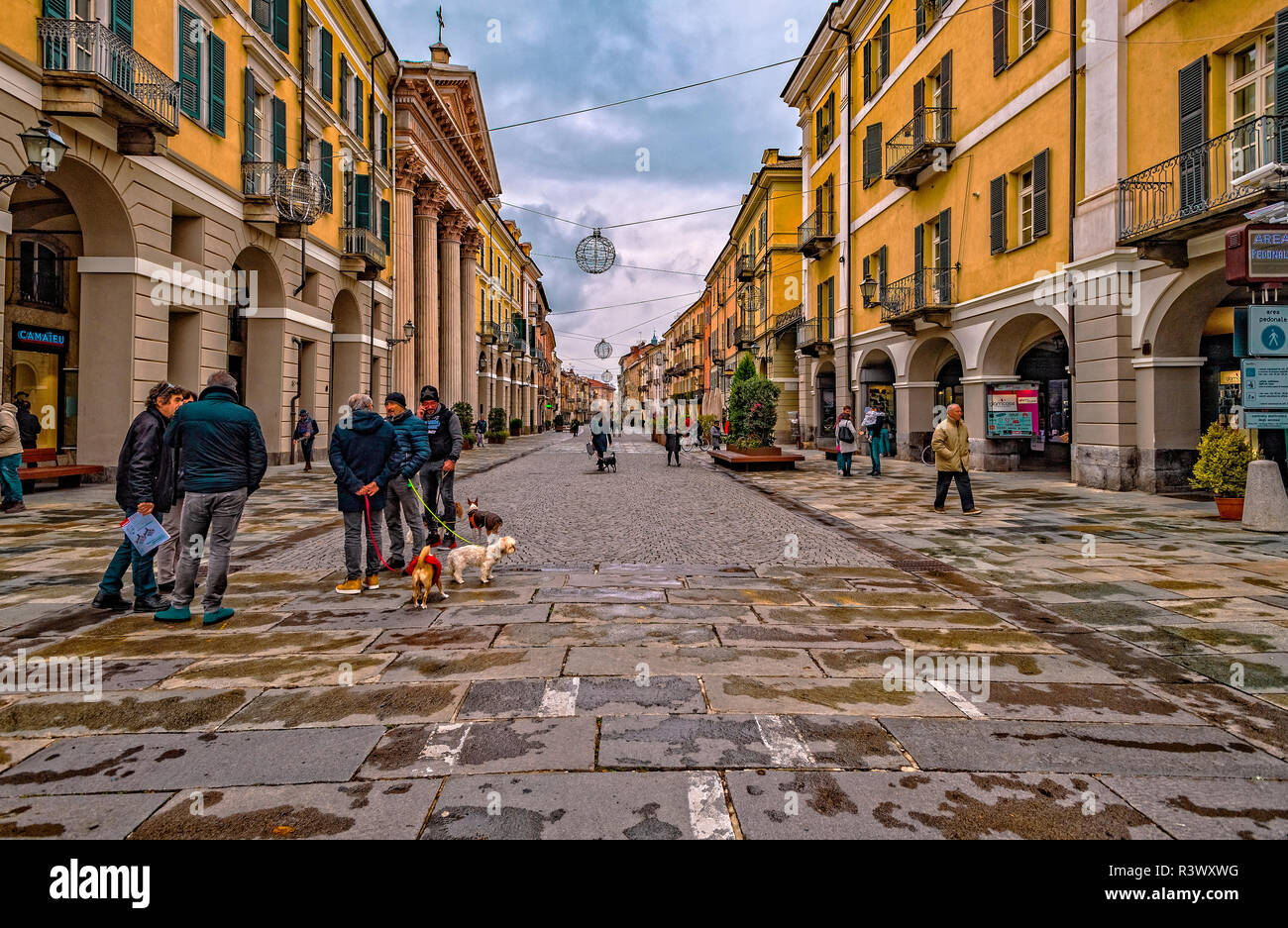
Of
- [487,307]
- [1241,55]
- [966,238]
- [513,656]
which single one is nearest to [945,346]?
[966,238]

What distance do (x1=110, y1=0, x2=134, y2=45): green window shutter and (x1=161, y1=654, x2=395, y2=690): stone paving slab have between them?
13911 millimetres

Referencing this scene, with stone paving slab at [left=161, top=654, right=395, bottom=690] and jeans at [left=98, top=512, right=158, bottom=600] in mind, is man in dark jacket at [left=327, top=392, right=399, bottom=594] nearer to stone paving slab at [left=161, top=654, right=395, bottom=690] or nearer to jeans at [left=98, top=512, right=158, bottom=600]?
jeans at [left=98, top=512, right=158, bottom=600]

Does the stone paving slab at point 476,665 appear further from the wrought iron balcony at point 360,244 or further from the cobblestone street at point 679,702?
the wrought iron balcony at point 360,244

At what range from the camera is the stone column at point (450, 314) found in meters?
36.7

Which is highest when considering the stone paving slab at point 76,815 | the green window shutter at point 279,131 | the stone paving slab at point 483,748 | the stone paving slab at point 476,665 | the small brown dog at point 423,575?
the green window shutter at point 279,131

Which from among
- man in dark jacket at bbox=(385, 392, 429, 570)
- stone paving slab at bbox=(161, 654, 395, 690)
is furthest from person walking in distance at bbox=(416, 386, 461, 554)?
stone paving slab at bbox=(161, 654, 395, 690)

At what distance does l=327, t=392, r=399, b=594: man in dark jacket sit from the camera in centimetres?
623

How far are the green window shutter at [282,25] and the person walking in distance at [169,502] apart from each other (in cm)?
1765

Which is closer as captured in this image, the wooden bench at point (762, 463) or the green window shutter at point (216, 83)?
the green window shutter at point (216, 83)

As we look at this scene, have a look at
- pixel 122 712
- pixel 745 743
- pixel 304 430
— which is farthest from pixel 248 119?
pixel 745 743

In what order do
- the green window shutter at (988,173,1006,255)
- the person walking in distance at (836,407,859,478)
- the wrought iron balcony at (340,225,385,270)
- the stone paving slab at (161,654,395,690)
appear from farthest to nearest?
the wrought iron balcony at (340,225,385,270)
the person walking in distance at (836,407,859,478)
the green window shutter at (988,173,1006,255)
the stone paving slab at (161,654,395,690)

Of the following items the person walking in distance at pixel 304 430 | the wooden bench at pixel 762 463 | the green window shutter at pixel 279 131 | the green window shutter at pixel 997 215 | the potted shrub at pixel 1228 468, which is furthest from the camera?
the wooden bench at pixel 762 463

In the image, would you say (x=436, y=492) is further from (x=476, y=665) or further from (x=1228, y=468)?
(x=1228, y=468)

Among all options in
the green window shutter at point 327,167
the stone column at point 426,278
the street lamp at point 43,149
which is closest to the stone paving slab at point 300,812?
the street lamp at point 43,149
